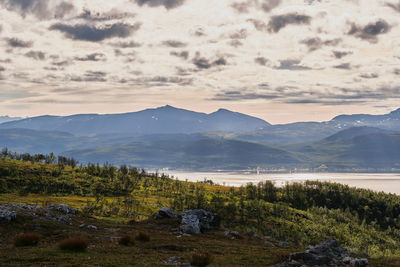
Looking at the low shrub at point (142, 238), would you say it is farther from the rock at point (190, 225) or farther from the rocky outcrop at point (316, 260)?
the rocky outcrop at point (316, 260)

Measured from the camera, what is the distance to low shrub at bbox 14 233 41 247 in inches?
1472

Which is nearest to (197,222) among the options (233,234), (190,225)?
(190,225)

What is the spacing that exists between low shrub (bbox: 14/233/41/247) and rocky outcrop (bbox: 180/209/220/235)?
1093 inches

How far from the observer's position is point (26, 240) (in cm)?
3803

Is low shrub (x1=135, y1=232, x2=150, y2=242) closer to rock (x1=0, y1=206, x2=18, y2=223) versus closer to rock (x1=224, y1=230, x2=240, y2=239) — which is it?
rock (x1=0, y1=206, x2=18, y2=223)

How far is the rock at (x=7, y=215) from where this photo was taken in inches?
1832

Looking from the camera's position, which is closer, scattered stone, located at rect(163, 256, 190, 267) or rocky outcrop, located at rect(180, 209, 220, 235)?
scattered stone, located at rect(163, 256, 190, 267)

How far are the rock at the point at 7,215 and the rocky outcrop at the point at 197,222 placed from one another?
28.0 metres

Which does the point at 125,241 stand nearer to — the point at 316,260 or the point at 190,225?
the point at 190,225

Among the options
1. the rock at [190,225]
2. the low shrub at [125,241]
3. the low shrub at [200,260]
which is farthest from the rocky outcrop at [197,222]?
the low shrub at [200,260]

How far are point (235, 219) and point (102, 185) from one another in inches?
2650

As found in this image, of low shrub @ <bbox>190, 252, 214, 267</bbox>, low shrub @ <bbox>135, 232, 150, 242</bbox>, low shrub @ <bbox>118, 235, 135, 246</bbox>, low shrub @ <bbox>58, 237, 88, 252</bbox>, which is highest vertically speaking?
low shrub @ <bbox>58, 237, 88, 252</bbox>

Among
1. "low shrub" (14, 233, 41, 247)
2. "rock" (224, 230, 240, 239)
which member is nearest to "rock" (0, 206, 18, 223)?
"low shrub" (14, 233, 41, 247)

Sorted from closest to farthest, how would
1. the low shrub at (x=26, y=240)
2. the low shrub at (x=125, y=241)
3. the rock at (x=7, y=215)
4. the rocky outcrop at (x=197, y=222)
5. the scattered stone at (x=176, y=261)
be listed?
the scattered stone at (x=176, y=261), the low shrub at (x=26, y=240), the low shrub at (x=125, y=241), the rock at (x=7, y=215), the rocky outcrop at (x=197, y=222)
